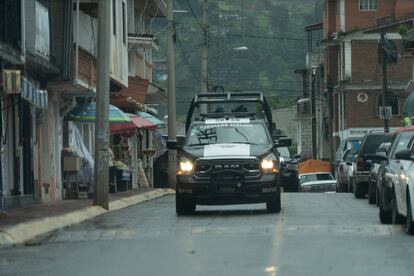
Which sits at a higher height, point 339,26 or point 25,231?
point 339,26

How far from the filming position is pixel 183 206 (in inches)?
876

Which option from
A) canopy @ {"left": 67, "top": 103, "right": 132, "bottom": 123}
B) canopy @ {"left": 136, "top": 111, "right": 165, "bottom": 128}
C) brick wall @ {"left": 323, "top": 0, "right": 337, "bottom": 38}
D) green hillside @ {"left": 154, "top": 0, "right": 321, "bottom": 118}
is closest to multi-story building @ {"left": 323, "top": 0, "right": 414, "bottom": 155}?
brick wall @ {"left": 323, "top": 0, "right": 337, "bottom": 38}

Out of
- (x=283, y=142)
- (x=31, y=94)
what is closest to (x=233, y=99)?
(x=283, y=142)

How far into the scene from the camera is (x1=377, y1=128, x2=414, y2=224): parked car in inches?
704

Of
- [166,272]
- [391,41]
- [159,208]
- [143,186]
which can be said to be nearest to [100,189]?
[159,208]

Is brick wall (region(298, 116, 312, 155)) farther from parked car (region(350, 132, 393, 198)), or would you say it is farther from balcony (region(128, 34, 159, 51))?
parked car (region(350, 132, 393, 198))

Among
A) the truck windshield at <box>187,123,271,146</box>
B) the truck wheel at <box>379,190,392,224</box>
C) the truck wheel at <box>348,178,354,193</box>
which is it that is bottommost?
the truck wheel at <box>348,178,354,193</box>

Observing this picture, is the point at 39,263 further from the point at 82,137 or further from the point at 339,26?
the point at 339,26

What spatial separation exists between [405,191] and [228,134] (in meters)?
7.13

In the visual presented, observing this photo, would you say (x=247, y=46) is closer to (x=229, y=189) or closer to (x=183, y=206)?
(x=183, y=206)

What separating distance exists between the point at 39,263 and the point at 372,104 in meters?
58.5

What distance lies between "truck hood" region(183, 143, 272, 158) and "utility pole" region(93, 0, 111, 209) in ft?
10.4

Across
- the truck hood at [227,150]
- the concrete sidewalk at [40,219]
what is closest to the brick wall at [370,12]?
the concrete sidewalk at [40,219]

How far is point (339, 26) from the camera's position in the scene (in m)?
73.5
